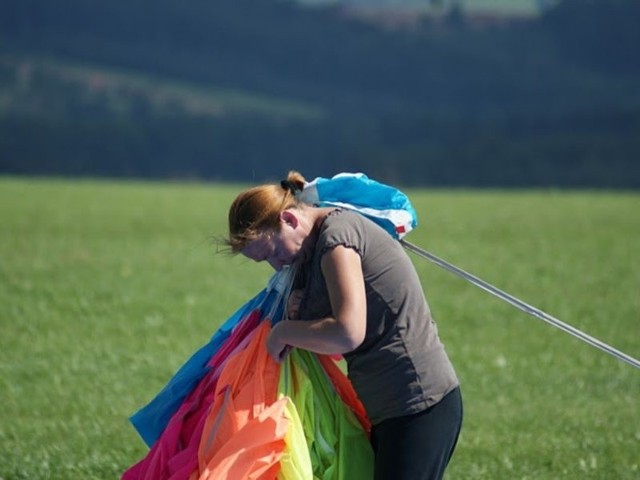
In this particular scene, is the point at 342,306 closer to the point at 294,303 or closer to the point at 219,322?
the point at 294,303

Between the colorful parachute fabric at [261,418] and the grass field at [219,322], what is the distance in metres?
2.21

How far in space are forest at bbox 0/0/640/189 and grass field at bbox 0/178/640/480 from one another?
104ft

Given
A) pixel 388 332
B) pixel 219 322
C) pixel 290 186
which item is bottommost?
pixel 219 322

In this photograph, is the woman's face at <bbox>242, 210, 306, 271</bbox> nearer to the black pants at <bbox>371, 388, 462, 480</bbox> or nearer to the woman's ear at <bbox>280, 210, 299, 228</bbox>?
the woman's ear at <bbox>280, 210, 299, 228</bbox>

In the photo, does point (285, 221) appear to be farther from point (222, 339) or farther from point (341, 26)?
point (341, 26)

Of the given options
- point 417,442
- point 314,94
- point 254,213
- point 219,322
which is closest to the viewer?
point 254,213

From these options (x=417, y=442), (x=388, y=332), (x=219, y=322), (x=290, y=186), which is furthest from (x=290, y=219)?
(x=219, y=322)

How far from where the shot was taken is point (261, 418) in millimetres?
5375

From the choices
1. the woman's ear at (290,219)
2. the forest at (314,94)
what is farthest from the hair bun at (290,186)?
the forest at (314,94)

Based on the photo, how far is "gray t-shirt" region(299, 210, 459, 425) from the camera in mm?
5195

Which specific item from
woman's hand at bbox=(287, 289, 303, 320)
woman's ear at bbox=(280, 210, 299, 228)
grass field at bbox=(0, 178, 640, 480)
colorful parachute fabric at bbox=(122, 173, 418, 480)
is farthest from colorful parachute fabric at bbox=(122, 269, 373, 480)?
grass field at bbox=(0, 178, 640, 480)

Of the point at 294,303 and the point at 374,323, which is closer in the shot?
the point at 374,323

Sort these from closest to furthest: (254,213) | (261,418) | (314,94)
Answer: (254,213), (261,418), (314,94)

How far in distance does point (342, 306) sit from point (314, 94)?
2886 inches
